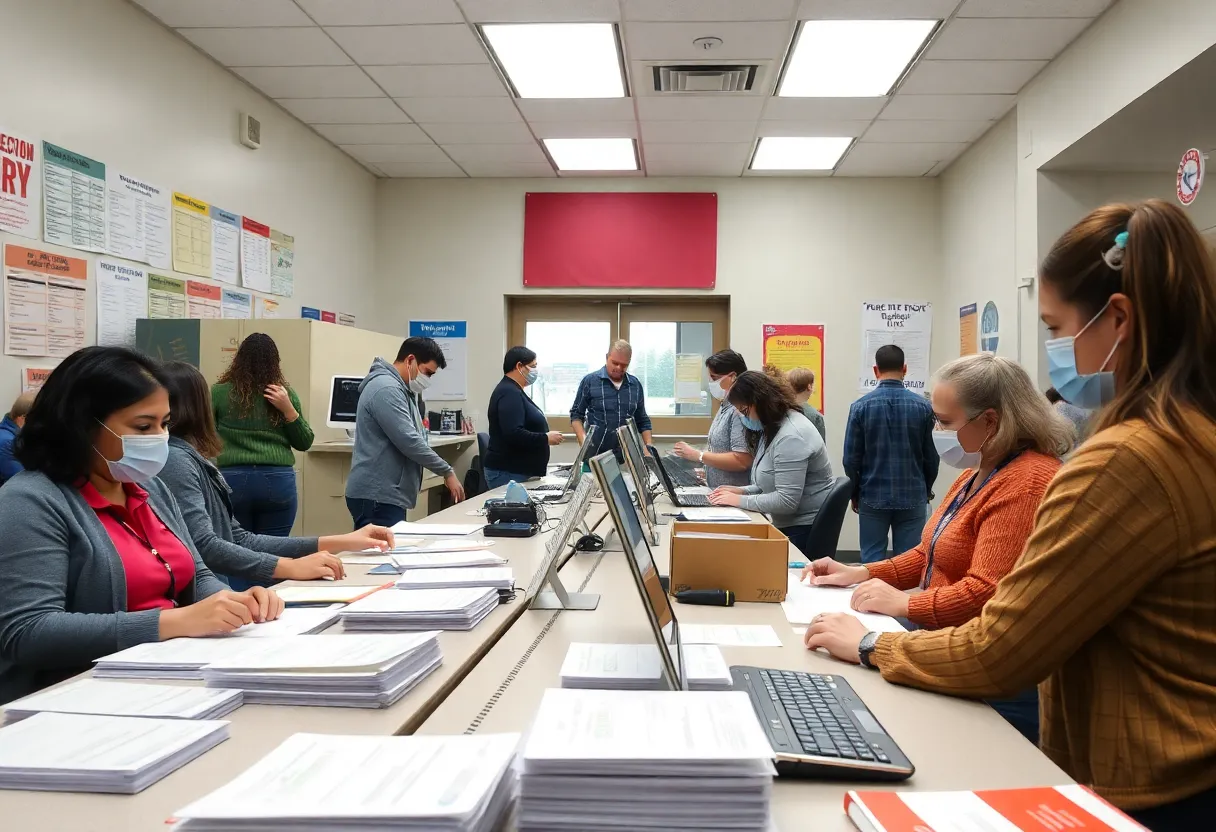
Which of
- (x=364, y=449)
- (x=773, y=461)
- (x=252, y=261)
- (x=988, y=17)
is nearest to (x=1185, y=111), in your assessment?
(x=988, y=17)

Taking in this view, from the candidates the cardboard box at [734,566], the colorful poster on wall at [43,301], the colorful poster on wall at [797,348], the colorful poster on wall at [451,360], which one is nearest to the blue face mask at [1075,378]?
the cardboard box at [734,566]

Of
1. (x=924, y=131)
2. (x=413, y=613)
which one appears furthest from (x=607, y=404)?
(x=413, y=613)

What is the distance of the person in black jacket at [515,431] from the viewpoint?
456cm

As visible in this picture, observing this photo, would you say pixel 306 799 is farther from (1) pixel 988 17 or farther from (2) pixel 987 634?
(1) pixel 988 17

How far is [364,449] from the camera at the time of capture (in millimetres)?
3668

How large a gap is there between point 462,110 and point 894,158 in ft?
9.82

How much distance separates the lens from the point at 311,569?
205cm

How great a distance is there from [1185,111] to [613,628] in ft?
11.4

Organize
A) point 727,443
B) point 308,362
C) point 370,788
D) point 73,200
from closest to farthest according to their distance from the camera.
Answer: point 370,788, point 73,200, point 308,362, point 727,443

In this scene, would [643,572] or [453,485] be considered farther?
[453,485]

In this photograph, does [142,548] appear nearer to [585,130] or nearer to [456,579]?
[456,579]

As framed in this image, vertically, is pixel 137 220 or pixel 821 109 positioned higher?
pixel 821 109

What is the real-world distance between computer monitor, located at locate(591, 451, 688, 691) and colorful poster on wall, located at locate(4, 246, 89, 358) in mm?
2605

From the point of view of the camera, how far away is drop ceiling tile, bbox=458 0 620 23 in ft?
11.8
